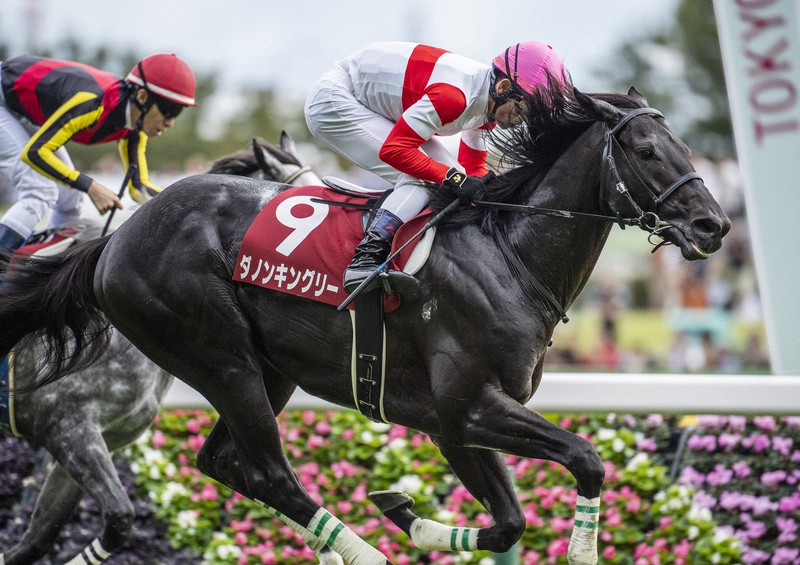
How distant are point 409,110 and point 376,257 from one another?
21.9 inches

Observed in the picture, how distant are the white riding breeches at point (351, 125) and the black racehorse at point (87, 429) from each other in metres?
1.52

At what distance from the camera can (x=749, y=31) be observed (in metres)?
5.71

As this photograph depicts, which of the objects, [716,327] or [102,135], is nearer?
[102,135]

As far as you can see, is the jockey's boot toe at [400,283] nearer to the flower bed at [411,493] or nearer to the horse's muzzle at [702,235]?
the horse's muzzle at [702,235]

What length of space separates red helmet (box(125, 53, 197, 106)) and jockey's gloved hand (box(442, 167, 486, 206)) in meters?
1.74

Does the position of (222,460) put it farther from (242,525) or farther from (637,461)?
(637,461)

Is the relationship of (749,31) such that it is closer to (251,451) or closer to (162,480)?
(251,451)

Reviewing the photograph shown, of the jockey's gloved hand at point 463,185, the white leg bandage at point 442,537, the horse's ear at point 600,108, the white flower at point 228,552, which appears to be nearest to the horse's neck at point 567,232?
the horse's ear at point 600,108

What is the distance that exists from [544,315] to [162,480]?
2.81m

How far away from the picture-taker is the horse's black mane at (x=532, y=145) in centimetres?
397

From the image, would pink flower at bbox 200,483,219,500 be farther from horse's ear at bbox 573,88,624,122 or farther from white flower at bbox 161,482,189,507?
horse's ear at bbox 573,88,624,122

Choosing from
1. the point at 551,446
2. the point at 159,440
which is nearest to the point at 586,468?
the point at 551,446

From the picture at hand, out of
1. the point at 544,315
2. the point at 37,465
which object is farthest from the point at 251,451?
the point at 37,465

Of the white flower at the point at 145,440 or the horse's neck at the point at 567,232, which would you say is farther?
the white flower at the point at 145,440
